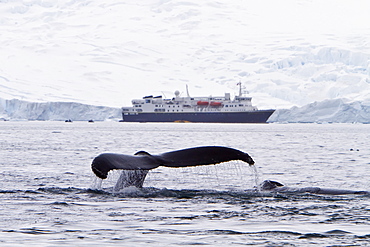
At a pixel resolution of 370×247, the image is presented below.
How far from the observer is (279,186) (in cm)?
1024

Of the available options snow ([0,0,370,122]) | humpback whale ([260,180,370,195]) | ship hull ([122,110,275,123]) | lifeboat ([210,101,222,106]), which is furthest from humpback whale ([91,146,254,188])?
ship hull ([122,110,275,123])

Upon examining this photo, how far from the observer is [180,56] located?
142 metres

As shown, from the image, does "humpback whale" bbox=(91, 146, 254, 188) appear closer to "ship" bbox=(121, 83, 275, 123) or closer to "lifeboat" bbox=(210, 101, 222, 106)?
"lifeboat" bbox=(210, 101, 222, 106)

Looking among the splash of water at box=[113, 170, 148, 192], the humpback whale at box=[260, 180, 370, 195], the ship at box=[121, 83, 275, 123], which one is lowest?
the humpback whale at box=[260, 180, 370, 195]

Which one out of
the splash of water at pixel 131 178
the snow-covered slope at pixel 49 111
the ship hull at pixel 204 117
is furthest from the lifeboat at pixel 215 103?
the splash of water at pixel 131 178

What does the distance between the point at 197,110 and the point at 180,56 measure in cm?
4058

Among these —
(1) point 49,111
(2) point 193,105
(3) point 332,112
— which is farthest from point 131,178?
(2) point 193,105

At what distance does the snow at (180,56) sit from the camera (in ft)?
342

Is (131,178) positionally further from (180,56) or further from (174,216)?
(180,56)

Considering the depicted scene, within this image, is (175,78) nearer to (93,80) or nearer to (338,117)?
(93,80)

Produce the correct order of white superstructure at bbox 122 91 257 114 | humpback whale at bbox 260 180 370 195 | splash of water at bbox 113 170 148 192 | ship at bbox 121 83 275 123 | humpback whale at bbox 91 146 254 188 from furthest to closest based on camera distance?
ship at bbox 121 83 275 123 < white superstructure at bbox 122 91 257 114 < humpback whale at bbox 260 180 370 195 < splash of water at bbox 113 170 148 192 < humpback whale at bbox 91 146 254 188

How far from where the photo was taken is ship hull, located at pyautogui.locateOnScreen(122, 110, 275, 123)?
10175 centimetres

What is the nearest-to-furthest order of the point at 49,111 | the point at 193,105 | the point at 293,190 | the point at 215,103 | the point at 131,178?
the point at 131,178, the point at 293,190, the point at 49,111, the point at 215,103, the point at 193,105

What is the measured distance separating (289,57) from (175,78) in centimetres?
2548
